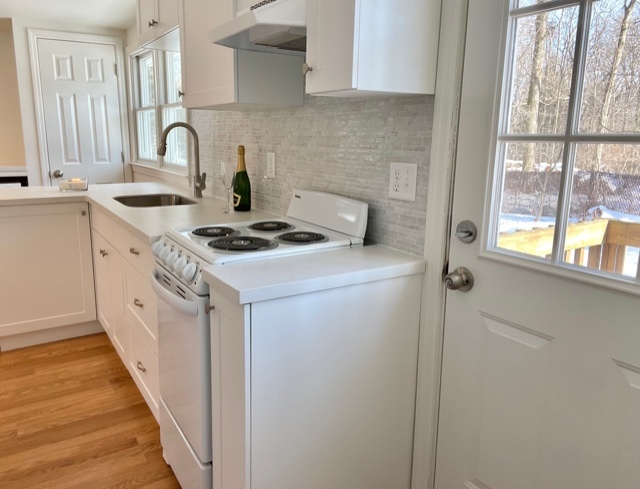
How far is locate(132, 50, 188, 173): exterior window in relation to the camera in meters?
3.67

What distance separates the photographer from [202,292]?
4.48 ft

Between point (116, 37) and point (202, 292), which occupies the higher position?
point (116, 37)

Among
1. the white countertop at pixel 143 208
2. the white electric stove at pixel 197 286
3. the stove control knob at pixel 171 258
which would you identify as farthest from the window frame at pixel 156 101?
the stove control knob at pixel 171 258

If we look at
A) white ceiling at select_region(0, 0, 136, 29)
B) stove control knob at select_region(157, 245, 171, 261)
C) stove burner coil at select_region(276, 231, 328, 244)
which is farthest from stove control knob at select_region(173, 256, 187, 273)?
white ceiling at select_region(0, 0, 136, 29)

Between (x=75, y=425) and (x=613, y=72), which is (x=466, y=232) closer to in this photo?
(x=613, y=72)

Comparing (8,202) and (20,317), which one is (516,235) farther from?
(20,317)

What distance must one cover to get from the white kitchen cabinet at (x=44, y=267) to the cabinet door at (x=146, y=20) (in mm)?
1032

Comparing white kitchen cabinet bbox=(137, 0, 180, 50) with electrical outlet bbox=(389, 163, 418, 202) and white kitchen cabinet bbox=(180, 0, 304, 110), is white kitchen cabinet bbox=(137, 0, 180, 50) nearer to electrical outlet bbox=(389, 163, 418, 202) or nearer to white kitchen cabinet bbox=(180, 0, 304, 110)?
white kitchen cabinet bbox=(180, 0, 304, 110)

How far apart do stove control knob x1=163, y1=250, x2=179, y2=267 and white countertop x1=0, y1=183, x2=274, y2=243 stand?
0.78 ft

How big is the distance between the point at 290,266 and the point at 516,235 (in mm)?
589

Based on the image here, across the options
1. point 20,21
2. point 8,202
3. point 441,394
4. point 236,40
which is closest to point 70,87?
point 20,21

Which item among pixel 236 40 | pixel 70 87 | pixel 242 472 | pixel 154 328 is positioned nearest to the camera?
pixel 242 472

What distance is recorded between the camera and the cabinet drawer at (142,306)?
6.28 feet

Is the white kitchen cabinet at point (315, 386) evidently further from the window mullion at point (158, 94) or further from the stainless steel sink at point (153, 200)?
the window mullion at point (158, 94)
